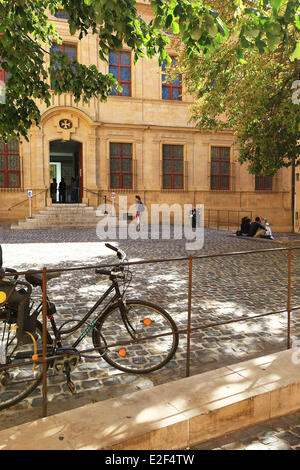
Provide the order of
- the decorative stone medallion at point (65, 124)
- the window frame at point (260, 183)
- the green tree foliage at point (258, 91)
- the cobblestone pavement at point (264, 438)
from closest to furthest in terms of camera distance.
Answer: the cobblestone pavement at point (264, 438)
the green tree foliage at point (258, 91)
the decorative stone medallion at point (65, 124)
the window frame at point (260, 183)

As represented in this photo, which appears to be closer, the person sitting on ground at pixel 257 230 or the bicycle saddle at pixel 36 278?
the bicycle saddle at pixel 36 278

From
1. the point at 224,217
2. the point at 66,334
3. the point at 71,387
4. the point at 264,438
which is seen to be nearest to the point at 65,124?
the point at 224,217

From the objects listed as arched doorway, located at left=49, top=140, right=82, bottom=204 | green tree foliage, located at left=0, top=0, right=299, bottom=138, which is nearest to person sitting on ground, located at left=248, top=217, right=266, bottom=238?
green tree foliage, located at left=0, top=0, right=299, bottom=138

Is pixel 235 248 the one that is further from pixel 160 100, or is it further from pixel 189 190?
pixel 160 100

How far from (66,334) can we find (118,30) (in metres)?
3.59

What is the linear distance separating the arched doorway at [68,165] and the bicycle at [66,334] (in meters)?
19.2

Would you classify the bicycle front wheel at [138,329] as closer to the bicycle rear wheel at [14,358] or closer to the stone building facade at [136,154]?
the bicycle rear wheel at [14,358]

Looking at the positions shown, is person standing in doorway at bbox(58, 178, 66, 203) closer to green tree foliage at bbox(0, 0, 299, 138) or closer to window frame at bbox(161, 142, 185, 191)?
window frame at bbox(161, 142, 185, 191)

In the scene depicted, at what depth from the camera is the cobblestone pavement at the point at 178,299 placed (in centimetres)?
357

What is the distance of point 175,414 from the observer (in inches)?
108

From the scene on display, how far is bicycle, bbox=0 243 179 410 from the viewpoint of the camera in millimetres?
3219

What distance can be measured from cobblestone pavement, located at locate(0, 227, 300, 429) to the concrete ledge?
51 cm

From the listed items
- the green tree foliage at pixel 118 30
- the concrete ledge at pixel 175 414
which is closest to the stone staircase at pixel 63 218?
the green tree foliage at pixel 118 30

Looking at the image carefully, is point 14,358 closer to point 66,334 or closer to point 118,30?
point 66,334
